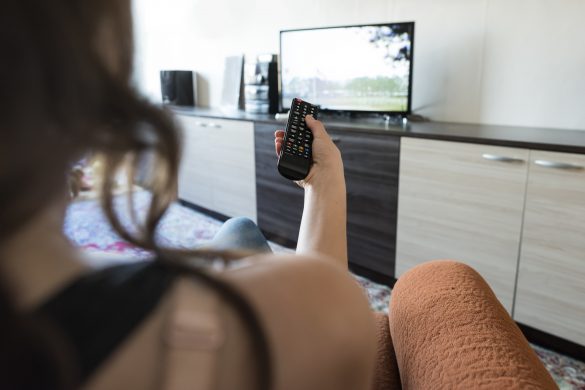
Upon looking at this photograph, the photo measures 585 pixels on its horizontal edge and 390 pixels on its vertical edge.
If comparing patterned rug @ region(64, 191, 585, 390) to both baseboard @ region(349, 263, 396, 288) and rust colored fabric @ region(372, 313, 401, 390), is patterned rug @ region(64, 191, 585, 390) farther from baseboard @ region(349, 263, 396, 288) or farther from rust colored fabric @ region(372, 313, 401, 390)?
rust colored fabric @ region(372, 313, 401, 390)

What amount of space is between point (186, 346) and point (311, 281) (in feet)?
0.39

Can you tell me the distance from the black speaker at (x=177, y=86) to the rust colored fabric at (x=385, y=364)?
127 inches

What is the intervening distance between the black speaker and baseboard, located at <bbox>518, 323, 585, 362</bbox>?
2929 millimetres

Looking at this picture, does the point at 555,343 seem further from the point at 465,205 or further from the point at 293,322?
the point at 293,322

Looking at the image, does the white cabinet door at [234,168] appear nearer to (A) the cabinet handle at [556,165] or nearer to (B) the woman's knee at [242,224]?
(A) the cabinet handle at [556,165]

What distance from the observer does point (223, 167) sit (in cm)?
302

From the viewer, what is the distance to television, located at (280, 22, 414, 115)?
2.23m

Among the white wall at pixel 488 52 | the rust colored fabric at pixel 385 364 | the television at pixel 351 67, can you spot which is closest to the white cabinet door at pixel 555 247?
the white wall at pixel 488 52

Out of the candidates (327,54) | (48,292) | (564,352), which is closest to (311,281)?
(48,292)

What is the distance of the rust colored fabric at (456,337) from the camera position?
0.56 metres

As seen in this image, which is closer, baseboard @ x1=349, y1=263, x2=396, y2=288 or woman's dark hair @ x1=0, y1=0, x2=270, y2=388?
woman's dark hair @ x1=0, y1=0, x2=270, y2=388

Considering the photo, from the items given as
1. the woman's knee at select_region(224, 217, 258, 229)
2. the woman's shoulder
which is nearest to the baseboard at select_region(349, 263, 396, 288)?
the woman's knee at select_region(224, 217, 258, 229)

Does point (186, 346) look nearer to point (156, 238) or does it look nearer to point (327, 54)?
point (156, 238)

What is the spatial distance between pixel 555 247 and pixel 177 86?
2.95 m
